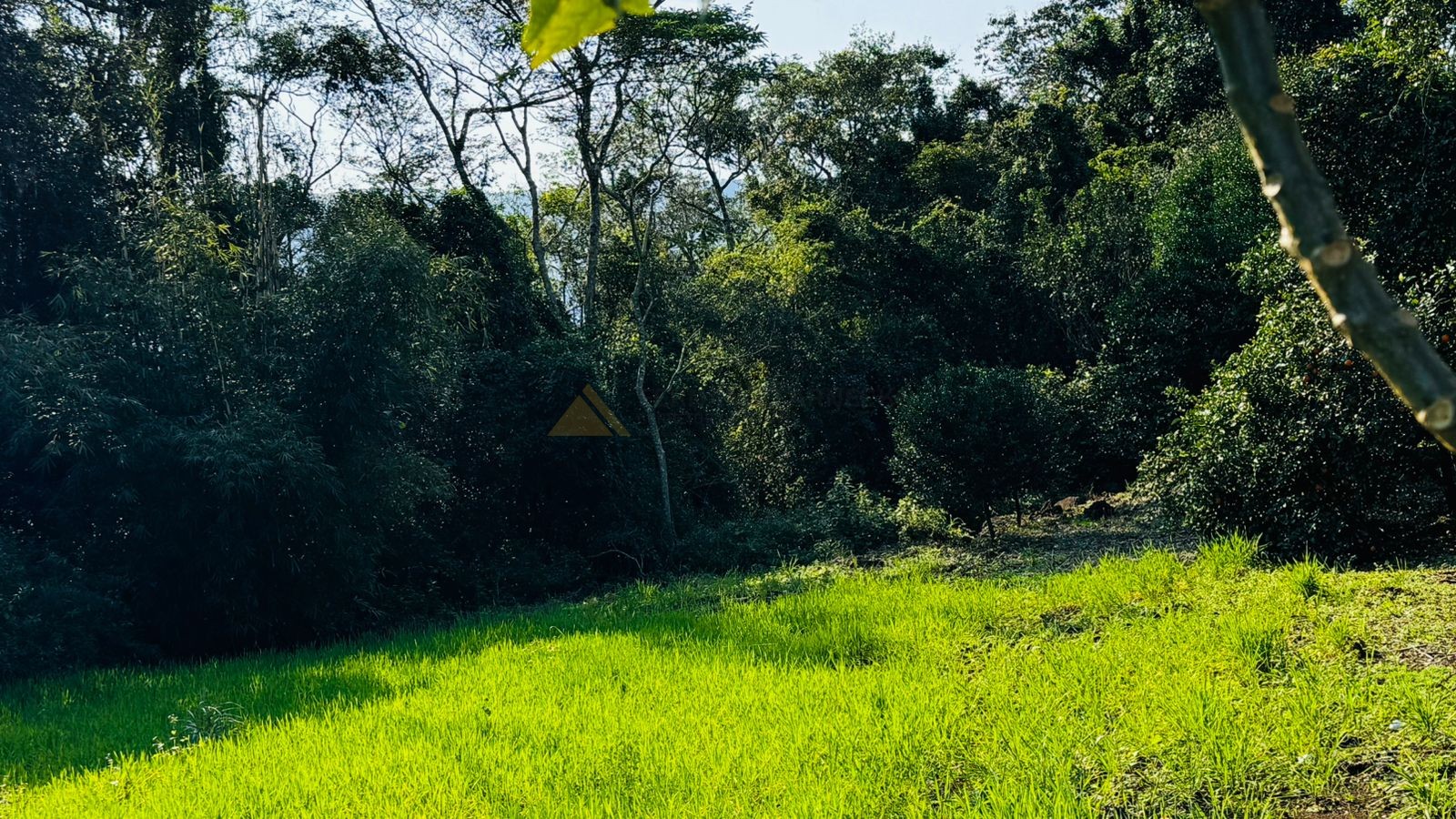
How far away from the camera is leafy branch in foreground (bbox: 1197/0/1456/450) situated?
1.40ft

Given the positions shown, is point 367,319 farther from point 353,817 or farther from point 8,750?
point 353,817

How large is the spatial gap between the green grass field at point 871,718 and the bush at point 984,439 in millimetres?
3254

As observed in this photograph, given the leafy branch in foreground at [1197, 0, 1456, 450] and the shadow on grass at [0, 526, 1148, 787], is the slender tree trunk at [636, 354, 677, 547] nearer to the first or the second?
the shadow on grass at [0, 526, 1148, 787]

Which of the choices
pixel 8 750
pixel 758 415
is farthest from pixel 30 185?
pixel 758 415

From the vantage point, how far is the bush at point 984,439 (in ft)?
29.9

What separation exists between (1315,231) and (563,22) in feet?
1.25

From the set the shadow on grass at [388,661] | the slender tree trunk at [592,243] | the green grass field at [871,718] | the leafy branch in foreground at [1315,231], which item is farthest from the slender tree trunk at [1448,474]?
the slender tree trunk at [592,243]

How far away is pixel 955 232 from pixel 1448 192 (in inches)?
333

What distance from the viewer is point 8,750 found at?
14.9ft

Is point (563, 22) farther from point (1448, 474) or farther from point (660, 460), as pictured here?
point (660, 460)

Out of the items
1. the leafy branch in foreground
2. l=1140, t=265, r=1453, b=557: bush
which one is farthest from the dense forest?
the leafy branch in foreground

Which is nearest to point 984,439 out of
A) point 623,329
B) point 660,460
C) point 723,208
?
point 660,460

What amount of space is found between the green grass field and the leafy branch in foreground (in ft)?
8.19

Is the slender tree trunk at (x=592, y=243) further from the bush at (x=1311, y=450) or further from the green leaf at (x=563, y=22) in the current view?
the green leaf at (x=563, y=22)
